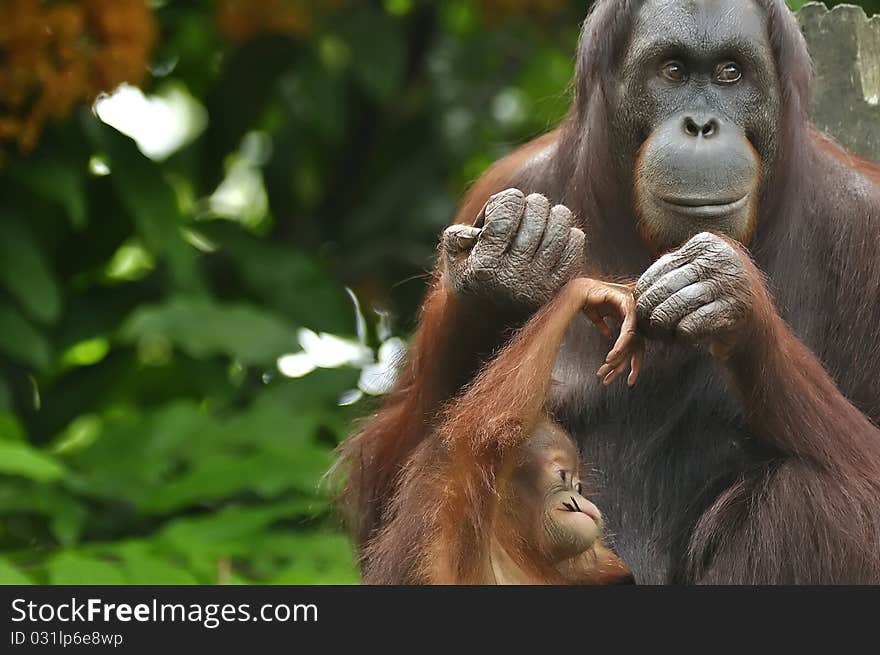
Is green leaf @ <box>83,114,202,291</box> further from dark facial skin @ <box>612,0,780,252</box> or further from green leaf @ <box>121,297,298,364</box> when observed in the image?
dark facial skin @ <box>612,0,780,252</box>

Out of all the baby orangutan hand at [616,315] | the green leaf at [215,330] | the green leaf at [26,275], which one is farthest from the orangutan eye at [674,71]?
the green leaf at [26,275]

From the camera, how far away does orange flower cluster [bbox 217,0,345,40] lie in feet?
18.2

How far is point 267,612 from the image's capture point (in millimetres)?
3047

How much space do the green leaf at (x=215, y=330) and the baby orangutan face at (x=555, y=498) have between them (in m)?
1.43

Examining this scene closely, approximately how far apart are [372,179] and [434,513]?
3.58 metres

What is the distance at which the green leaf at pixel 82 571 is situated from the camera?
3457 millimetres

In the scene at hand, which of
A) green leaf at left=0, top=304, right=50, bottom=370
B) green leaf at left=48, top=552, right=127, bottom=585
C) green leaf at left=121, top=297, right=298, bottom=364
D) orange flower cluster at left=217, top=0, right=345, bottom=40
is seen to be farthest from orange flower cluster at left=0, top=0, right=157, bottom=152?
green leaf at left=48, top=552, right=127, bottom=585

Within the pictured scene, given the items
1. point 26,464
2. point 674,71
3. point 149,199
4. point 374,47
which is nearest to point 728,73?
point 674,71

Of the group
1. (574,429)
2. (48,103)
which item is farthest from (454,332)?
(48,103)

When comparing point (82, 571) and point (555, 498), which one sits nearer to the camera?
point (555, 498)

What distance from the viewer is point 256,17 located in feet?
18.2

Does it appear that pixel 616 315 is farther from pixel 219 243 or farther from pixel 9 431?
pixel 219 243

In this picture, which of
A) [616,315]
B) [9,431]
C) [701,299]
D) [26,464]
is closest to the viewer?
[701,299]

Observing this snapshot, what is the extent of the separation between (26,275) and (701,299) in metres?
2.43
